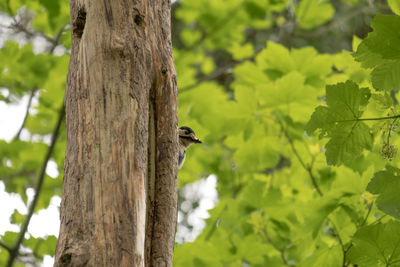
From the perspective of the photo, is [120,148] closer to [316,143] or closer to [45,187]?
[316,143]

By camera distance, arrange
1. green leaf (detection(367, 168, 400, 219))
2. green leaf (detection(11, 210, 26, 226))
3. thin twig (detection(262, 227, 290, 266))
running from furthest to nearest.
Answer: green leaf (detection(11, 210, 26, 226)) → thin twig (detection(262, 227, 290, 266)) → green leaf (detection(367, 168, 400, 219))

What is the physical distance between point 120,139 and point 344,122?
32.9 inches

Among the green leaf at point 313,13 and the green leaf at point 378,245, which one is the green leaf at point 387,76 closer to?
the green leaf at point 378,245

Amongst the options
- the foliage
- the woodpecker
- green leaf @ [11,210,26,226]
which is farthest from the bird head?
green leaf @ [11,210,26,226]

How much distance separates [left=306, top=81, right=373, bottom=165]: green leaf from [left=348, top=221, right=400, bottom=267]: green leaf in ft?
0.97

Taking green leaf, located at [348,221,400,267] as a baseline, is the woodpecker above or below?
above

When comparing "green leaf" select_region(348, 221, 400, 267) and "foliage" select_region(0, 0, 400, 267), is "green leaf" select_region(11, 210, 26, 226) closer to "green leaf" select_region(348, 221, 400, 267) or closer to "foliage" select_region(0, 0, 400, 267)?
"foliage" select_region(0, 0, 400, 267)

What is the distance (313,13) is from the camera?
4711 mm

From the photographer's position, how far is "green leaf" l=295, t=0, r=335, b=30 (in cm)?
469

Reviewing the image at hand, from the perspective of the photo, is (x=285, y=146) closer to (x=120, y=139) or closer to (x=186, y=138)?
(x=186, y=138)

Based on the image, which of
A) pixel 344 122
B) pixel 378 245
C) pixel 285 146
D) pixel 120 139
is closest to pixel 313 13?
pixel 285 146

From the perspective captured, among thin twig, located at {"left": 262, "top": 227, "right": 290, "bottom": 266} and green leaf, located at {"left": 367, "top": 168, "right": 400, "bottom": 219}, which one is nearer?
green leaf, located at {"left": 367, "top": 168, "right": 400, "bottom": 219}

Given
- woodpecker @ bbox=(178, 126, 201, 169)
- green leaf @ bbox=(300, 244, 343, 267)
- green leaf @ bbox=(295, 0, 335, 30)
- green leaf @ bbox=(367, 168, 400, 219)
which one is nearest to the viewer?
green leaf @ bbox=(367, 168, 400, 219)

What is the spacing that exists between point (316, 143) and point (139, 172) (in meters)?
2.06
